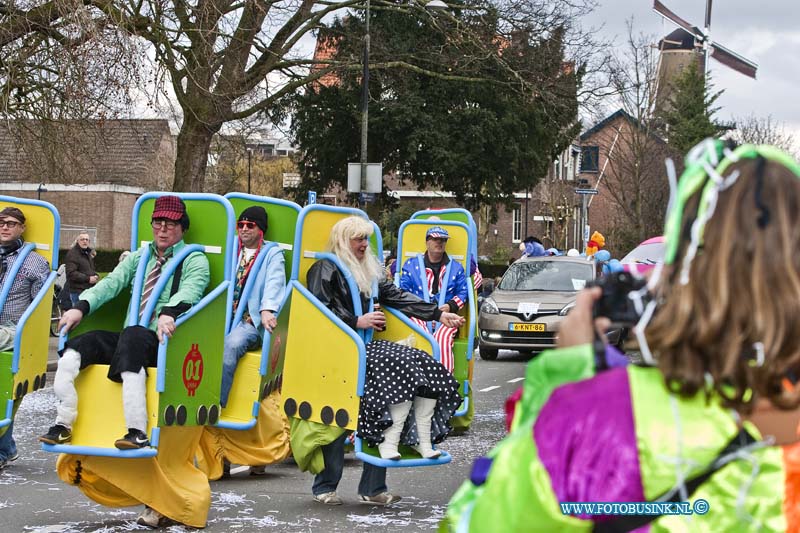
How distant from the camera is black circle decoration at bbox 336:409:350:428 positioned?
732 centimetres

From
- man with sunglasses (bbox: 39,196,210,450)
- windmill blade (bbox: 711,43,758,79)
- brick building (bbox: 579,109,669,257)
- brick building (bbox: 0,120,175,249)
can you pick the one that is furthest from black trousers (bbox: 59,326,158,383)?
windmill blade (bbox: 711,43,758,79)

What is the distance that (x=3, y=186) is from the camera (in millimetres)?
56688

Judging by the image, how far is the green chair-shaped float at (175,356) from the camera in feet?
21.4

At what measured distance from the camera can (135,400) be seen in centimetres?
644

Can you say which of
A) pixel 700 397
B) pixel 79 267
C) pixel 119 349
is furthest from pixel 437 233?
pixel 79 267

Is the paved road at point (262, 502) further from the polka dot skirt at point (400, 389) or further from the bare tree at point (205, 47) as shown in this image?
the bare tree at point (205, 47)

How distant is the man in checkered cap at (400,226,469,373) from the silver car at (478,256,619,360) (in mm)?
7975

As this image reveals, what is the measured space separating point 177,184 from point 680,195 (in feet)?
76.5

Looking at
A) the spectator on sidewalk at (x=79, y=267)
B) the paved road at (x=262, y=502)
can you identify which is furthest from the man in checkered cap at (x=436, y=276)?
the spectator on sidewalk at (x=79, y=267)

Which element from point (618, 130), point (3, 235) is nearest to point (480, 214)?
point (618, 130)

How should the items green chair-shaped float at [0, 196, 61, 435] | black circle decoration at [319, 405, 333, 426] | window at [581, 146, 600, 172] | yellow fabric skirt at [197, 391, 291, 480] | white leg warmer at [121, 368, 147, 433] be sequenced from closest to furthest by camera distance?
white leg warmer at [121, 368, 147, 433]
black circle decoration at [319, 405, 333, 426]
green chair-shaped float at [0, 196, 61, 435]
yellow fabric skirt at [197, 391, 291, 480]
window at [581, 146, 600, 172]

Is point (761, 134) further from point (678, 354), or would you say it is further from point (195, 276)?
point (678, 354)

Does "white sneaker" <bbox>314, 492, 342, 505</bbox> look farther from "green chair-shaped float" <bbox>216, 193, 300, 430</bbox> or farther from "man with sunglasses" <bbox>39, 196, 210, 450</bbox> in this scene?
"man with sunglasses" <bbox>39, 196, 210, 450</bbox>

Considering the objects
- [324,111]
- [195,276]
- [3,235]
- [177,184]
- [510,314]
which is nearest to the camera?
[195,276]
